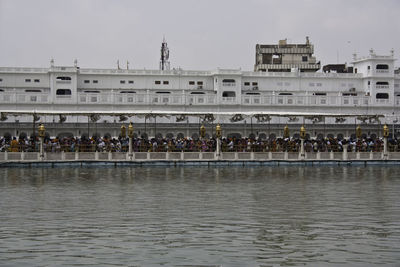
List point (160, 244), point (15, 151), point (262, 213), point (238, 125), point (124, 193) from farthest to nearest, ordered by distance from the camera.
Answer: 1. point (238, 125)
2. point (15, 151)
3. point (124, 193)
4. point (262, 213)
5. point (160, 244)

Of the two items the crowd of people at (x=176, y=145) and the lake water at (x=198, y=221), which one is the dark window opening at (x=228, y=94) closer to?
the crowd of people at (x=176, y=145)

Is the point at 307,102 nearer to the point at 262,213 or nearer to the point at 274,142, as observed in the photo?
the point at 274,142

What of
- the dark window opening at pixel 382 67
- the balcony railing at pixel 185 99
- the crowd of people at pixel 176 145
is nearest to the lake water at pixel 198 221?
the crowd of people at pixel 176 145

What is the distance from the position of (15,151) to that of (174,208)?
64.7 ft

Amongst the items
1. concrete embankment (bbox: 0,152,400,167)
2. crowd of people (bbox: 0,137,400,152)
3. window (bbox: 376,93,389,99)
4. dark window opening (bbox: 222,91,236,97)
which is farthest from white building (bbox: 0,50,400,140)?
concrete embankment (bbox: 0,152,400,167)

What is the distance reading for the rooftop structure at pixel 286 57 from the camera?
9681 cm

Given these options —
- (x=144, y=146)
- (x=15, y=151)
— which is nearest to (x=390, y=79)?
(x=144, y=146)

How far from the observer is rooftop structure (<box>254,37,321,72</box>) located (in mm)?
96812

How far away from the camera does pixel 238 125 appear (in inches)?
2260

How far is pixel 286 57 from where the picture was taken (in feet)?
322

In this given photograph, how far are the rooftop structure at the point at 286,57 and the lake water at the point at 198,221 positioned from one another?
6684 centimetres

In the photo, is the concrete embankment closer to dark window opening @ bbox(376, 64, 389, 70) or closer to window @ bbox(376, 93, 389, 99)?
window @ bbox(376, 93, 389, 99)

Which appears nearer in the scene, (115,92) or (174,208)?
(174,208)

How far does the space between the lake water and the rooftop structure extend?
66.8m
